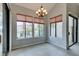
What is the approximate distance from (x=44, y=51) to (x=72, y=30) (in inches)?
31.0

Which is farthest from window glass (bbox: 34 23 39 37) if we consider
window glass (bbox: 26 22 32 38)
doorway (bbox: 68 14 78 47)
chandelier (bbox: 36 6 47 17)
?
doorway (bbox: 68 14 78 47)

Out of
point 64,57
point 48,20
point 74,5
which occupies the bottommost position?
point 64,57

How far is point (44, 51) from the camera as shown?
1896mm

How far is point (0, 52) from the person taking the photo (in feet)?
5.30

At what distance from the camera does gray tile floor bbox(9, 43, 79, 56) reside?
178cm

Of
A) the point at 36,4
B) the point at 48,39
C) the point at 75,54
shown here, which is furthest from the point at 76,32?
the point at 36,4

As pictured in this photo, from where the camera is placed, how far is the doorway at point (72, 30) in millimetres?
1956

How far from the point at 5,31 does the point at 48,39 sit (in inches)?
36.9

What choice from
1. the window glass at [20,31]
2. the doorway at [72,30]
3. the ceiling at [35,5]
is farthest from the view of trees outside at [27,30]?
the doorway at [72,30]

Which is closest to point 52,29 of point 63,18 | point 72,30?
point 63,18

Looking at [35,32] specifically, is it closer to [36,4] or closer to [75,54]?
[36,4]

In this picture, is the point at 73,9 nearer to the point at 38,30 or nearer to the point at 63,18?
the point at 63,18

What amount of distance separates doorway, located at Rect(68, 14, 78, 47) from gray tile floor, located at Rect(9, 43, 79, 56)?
115 millimetres

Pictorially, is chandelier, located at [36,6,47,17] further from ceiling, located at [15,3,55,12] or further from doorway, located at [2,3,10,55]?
doorway, located at [2,3,10,55]
